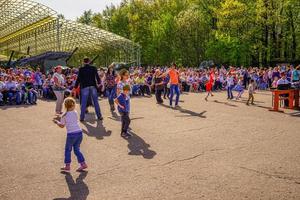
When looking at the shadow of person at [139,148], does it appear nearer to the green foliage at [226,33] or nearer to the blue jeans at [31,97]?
the blue jeans at [31,97]

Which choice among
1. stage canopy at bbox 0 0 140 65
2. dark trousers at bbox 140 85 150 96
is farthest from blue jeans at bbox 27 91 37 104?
stage canopy at bbox 0 0 140 65

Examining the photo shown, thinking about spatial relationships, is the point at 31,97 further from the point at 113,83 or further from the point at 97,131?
the point at 97,131

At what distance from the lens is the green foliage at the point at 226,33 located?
41406mm

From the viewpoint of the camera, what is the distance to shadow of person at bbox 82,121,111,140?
9.74 metres

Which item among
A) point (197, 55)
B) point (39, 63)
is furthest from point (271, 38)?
point (39, 63)

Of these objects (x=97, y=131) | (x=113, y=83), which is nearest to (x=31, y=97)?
(x=113, y=83)

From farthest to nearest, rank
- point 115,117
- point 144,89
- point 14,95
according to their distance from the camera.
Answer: point 144,89
point 14,95
point 115,117

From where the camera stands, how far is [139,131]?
1023 centimetres

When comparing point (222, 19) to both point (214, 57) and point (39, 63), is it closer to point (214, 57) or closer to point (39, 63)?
point (214, 57)

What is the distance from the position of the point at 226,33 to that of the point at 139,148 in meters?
38.3

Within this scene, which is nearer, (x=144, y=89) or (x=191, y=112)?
(x=191, y=112)

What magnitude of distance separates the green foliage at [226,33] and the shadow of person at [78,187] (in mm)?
37579

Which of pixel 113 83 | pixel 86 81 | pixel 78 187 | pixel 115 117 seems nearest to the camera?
pixel 78 187

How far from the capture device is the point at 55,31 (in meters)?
42.6
